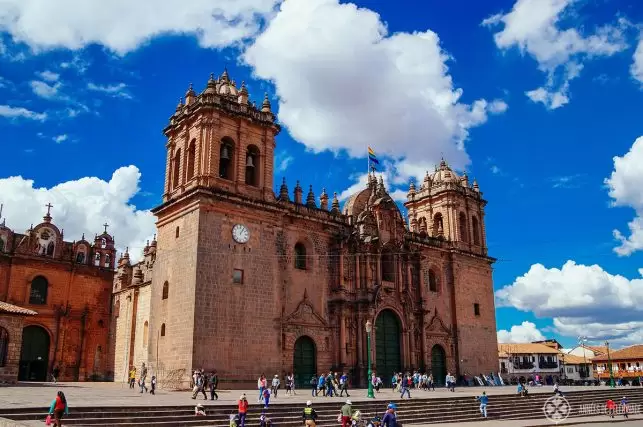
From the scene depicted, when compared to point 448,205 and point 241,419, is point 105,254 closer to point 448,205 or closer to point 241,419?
point 448,205

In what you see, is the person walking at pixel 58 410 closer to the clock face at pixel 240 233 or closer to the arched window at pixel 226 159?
the clock face at pixel 240 233

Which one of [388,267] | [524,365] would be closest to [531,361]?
[524,365]

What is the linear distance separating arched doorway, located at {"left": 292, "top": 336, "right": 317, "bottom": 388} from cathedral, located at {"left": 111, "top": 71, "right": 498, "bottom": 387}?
0.21 ft

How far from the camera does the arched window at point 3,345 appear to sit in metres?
29.0

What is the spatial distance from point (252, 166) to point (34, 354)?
2179 centimetres

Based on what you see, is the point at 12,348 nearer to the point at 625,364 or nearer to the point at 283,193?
the point at 283,193

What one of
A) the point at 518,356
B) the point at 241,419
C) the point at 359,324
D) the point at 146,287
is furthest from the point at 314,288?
the point at 518,356

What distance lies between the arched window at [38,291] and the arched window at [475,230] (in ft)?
105

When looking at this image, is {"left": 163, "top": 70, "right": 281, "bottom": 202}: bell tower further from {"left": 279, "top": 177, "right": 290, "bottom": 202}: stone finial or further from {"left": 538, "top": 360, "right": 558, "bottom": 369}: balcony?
{"left": 538, "top": 360, "right": 558, "bottom": 369}: balcony

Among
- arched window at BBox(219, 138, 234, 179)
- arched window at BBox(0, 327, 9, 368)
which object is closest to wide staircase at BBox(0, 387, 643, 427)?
arched window at BBox(219, 138, 234, 179)

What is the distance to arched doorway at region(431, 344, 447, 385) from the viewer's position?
3759 centimetres

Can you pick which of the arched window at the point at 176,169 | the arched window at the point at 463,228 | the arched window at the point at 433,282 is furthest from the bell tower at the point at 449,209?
→ the arched window at the point at 176,169

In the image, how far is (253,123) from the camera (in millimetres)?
31234

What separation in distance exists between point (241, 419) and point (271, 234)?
14.1 metres
